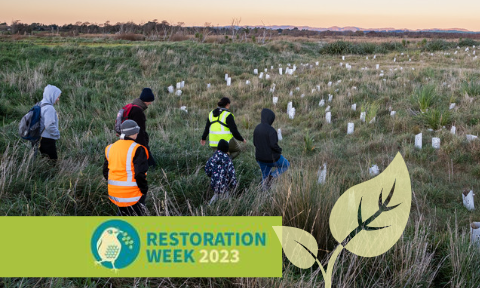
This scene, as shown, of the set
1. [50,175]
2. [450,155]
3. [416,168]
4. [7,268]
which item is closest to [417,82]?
[450,155]

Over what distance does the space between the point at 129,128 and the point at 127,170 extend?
44 centimetres

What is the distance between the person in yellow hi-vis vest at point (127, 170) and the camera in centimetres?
372

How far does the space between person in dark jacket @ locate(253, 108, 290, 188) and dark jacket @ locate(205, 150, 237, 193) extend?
0.75m

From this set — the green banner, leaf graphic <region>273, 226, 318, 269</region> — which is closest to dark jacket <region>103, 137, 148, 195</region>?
the green banner

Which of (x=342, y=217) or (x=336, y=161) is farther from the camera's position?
(x=336, y=161)

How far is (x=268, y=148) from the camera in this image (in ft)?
17.7

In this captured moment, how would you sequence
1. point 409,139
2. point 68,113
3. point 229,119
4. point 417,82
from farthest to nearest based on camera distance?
1. point 417,82
2. point 68,113
3. point 409,139
4. point 229,119

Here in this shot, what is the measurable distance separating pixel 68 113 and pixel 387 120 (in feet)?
27.0

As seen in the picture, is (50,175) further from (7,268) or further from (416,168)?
(416,168)

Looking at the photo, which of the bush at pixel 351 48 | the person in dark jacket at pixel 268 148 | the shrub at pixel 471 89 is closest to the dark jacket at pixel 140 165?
the person in dark jacket at pixel 268 148

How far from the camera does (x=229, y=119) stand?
19.6 feet

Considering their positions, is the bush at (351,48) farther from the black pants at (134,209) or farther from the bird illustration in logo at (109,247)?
the bird illustration in logo at (109,247)

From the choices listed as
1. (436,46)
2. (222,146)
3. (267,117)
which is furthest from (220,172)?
(436,46)

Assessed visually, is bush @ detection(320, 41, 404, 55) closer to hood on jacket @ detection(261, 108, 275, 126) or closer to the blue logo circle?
hood on jacket @ detection(261, 108, 275, 126)
